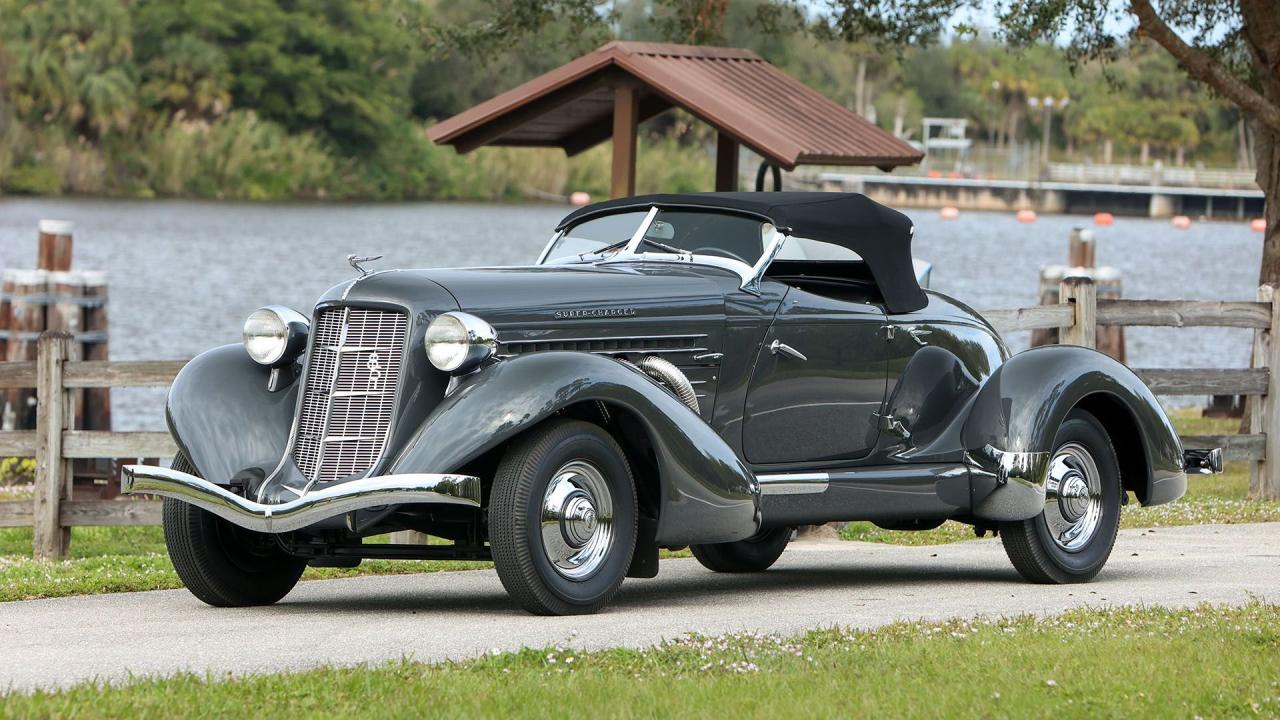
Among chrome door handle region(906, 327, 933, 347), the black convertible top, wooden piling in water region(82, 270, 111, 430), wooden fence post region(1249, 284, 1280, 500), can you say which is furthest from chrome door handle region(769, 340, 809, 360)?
wooden piling in water region(82, 270, 111, 430)

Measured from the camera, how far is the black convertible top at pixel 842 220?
9.30m

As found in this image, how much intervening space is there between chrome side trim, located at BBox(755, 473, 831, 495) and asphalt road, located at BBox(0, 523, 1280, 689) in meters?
0.51

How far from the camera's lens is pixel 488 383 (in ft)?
24.9

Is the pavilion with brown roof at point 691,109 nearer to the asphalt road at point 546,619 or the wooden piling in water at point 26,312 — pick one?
the asphalt road at point 546,619

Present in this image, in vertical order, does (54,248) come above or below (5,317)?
above

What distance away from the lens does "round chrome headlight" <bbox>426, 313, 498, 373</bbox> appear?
25.0 ft

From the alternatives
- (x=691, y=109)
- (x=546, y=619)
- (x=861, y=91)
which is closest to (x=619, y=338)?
(x=546, y=619)

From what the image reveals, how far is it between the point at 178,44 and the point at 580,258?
258 ft

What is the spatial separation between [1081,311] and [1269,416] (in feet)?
6.56

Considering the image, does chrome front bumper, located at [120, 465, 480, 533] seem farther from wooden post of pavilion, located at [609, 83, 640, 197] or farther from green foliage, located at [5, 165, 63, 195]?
green foliage, located at [5, 165, 63, 195]

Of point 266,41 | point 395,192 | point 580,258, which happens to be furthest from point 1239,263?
point 580,258

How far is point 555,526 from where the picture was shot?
7.70 metres

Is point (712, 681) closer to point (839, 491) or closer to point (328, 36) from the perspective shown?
point (839, 491)

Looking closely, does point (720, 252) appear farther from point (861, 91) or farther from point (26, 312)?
point (861, 91)
